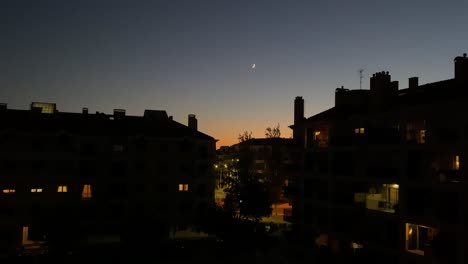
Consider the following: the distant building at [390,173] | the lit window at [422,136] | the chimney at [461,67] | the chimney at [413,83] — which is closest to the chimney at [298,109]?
the distant building at [390,173]

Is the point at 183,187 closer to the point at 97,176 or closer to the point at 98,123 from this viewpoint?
the point at 97,176

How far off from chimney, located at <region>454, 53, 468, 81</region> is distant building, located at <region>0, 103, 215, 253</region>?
32732 millimetres

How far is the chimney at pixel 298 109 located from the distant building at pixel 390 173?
61.6 inches

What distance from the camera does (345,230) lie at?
134 feet

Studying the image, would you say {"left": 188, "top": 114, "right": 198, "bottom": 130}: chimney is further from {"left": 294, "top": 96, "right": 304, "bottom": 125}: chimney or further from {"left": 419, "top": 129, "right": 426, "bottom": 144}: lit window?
{"left": 419, "top": 129, "right": 426, "bottom": 144}: lit window

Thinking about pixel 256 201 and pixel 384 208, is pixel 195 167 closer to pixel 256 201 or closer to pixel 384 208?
pixel 256 201

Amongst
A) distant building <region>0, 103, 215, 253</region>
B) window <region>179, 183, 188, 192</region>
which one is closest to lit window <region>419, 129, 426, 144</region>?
distant building <region>0, 103, 215, 253</region>

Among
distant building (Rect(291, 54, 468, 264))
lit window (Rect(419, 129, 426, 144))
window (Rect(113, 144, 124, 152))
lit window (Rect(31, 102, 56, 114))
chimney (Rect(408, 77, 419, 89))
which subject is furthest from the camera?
lit window (Rect(31, 102, 56, 114))

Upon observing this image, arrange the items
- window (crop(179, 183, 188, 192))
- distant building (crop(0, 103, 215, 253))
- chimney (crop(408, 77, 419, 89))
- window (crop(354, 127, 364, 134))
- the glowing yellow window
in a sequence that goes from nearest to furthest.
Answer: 1. chimney (crop(408, 77, 419, 89))
2. window (crop(354, 127, 364, 134))
3. distant building (crop(0, 103, 215, 253))
4. the glowing yellow window
5. window (crop(179, 183, 188, 192))

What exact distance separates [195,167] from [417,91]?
31809mm

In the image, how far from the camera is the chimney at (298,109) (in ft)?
167

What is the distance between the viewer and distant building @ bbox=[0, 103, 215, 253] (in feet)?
162

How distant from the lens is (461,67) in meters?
34.2

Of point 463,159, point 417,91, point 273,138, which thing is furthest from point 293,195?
point 273,138
